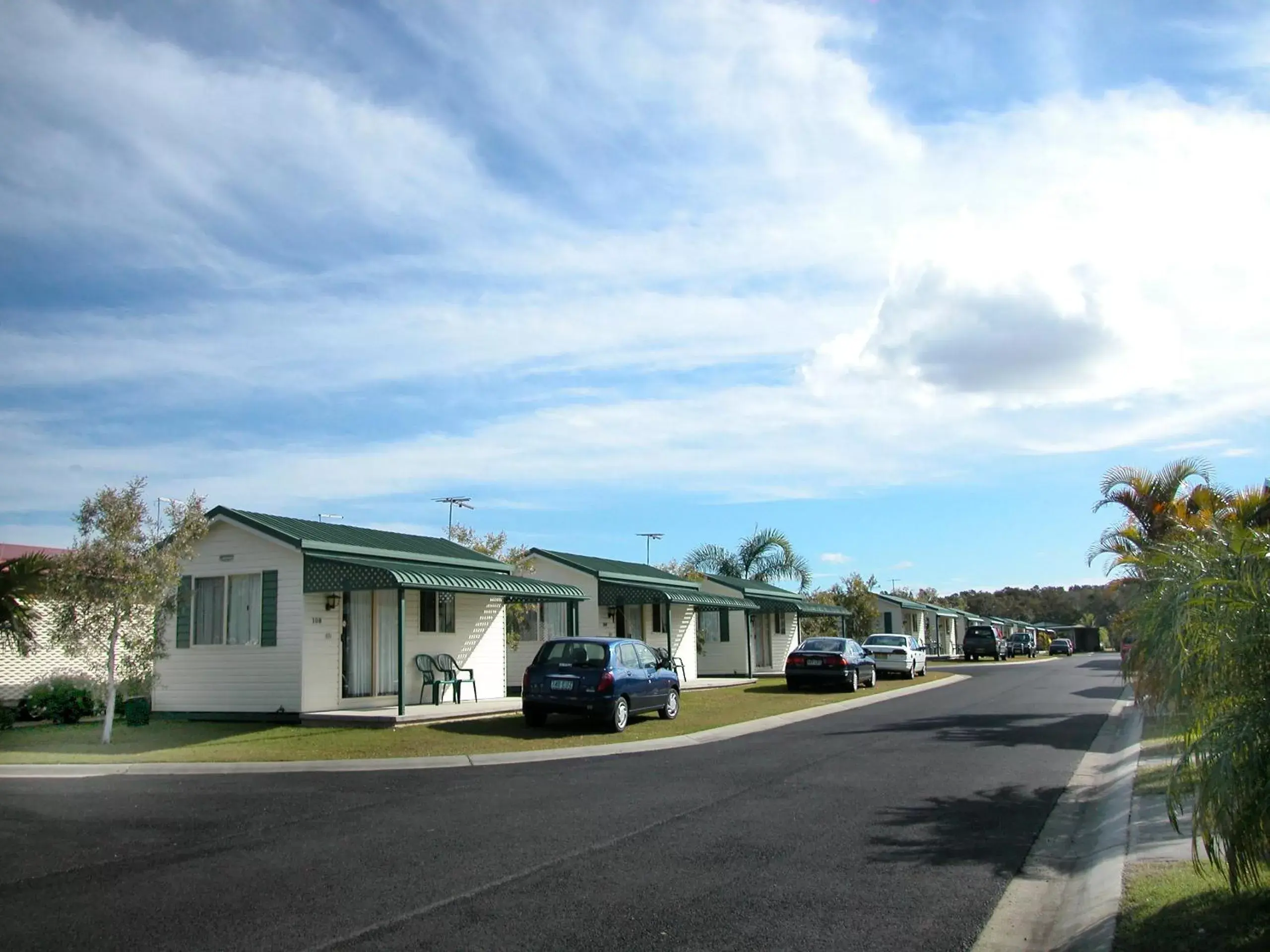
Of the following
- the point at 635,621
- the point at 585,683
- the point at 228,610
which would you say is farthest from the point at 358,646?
the point at 635,621

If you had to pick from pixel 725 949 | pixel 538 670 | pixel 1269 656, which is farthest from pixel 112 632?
pixel 1269 656

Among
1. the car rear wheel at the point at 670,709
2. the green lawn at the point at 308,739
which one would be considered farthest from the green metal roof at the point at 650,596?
the car rear wheel at the point at 670,709

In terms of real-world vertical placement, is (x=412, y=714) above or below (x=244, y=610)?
below

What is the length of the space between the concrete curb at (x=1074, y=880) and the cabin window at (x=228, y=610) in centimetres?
1430

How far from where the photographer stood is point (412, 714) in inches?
733

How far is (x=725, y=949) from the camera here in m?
5.85

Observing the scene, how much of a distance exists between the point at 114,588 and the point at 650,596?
1668cm

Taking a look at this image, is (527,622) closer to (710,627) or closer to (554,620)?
(554,620)

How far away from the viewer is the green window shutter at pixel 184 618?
20.3 meters

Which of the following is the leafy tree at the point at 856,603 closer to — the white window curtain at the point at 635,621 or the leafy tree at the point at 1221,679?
the white window curtain at the point at 635,621

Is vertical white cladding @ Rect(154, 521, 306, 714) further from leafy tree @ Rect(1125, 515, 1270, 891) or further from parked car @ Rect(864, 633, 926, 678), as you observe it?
parked car @ Rect(864, 633, 926, 678)

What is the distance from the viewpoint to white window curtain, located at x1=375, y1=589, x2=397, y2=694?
2125 cm

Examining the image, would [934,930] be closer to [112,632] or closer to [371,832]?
[371,832]

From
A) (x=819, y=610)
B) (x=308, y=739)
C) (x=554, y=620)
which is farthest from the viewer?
(x=819, y=610)
